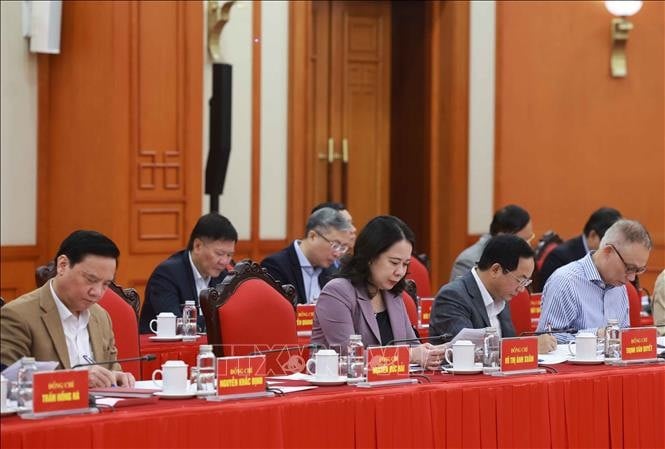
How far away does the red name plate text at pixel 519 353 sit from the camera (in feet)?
13.5

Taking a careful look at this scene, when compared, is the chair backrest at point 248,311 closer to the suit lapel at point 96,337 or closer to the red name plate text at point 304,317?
the red name plate text at point 304,317

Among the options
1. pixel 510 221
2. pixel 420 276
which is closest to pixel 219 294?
pixel 420 276

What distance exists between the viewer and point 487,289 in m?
4.80

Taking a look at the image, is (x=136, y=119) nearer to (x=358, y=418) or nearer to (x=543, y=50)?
(x=543, y=50)

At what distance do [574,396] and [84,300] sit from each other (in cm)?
149

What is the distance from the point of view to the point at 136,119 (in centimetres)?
803

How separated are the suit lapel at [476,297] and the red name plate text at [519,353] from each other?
1.91ft

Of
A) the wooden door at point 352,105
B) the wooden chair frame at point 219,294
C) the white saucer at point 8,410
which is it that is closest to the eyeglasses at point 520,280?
the wooden chair frame at point 219,294

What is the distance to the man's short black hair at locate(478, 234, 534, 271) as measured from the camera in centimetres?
468

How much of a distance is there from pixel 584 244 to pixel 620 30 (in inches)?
108

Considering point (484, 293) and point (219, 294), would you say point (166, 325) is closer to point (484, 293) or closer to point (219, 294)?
point (219, 294)

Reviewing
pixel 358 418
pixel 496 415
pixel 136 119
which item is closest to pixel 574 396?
pixel 496 415

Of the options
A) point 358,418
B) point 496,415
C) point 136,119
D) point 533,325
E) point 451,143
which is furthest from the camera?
point 451,143

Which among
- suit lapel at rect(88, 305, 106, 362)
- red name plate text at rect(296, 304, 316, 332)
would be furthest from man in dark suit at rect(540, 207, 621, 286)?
suit lapel at rect(88, 305, 106, 362)
